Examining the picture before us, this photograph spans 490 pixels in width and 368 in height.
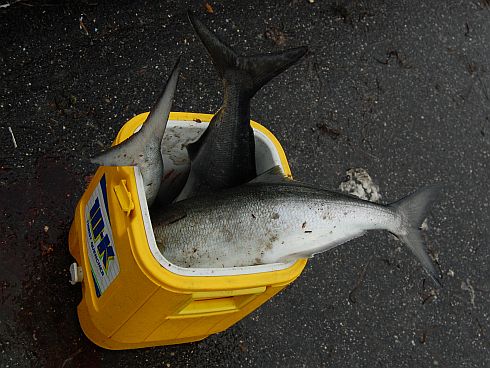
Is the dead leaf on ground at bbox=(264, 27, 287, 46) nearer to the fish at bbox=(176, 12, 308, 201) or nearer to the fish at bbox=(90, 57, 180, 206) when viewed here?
the fish at bbox=(176, 12, 308, 201)

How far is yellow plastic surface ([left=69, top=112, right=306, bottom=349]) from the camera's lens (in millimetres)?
1416

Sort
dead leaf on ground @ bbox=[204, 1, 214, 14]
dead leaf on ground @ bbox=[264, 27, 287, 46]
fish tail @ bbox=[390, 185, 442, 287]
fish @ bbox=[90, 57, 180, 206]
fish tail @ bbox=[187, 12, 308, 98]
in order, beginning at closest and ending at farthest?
fish @ bbox=[90, 57, 180, 206] < fish tail @ bbox=[187, 12, 308, 98] < fish tail @ bbox=[390, 185, 442, 287] < dead leaf on ground @ bbox=[204, 1, 214, 14] < dead leaf on ground @ bbox=[264, 27, 287, 46]

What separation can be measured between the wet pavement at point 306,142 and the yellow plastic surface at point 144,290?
0.93 ft

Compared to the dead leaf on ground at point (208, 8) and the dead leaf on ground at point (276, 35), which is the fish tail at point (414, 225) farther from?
the dead leaf on ground at point (208, 8)

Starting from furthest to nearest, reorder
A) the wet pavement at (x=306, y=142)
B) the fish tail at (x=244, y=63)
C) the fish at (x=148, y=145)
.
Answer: the wet pavement at (x=306, y=142), the fish tail at (x=244, y=63), the fish at (x=148, y=145)

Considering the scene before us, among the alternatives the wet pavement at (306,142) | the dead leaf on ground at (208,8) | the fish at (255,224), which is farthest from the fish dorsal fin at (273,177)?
the dead leaf on ground at (208,8)

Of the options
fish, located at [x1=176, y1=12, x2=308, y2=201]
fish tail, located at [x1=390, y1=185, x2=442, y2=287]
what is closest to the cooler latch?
fish, located at [x1=176, y1=12, x2=308, y2=201]

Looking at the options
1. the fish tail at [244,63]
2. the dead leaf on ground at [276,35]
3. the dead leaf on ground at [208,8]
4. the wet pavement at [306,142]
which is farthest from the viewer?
the dead leaf on ground at [276,35]

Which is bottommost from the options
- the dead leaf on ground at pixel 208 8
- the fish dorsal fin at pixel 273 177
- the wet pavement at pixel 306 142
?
the wet pavement at pixel 306 142

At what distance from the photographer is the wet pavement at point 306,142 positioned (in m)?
2.09

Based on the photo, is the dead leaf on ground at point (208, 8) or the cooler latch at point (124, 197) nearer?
→ the cooler latch at point (124, 197)

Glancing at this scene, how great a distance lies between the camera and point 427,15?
3152 millimetres

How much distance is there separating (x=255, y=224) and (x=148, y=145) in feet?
1.27

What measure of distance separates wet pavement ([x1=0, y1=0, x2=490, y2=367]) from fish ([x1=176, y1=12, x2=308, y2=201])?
0.65 m
